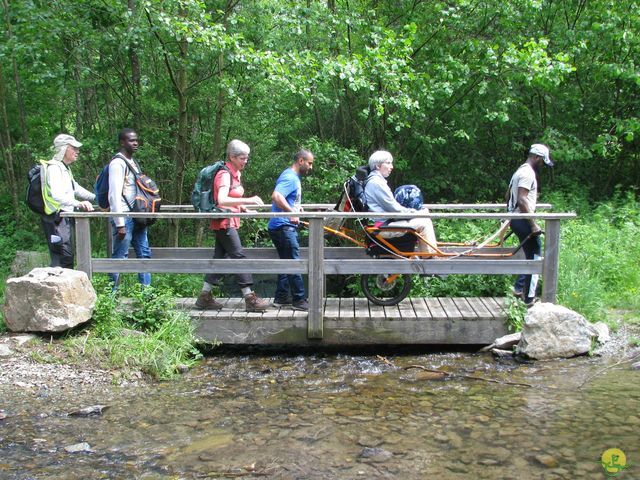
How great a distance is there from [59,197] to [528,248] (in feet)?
17.5

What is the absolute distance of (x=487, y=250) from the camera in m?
8.01

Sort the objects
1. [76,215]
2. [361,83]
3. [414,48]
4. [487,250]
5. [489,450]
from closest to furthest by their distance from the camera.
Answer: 1. [489,450]
2. [76,215]
3. [487,250]
4. [361,83]
5. [414,48]

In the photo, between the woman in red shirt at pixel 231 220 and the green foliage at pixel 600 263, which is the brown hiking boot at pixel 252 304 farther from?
the green foliage at pixel 600 263

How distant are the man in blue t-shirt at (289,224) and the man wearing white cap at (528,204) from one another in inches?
95.8

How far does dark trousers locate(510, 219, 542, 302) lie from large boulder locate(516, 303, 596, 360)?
25.2 inches

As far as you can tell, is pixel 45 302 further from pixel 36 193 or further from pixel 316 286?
pixel 316 286

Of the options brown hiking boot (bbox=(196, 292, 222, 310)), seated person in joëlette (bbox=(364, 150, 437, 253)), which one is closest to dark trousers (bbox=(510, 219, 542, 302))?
seated person in joëlette (bbox=(364, 150, 437, 253))

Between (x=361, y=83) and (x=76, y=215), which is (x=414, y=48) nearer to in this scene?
(x=361, y=83)

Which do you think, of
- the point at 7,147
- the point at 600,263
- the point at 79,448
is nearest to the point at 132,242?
the point at 79,448

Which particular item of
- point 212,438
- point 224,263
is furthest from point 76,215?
point 212,438

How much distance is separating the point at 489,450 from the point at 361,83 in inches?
238

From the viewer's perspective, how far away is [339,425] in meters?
5.02

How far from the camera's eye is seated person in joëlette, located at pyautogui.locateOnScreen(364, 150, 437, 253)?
683 cm

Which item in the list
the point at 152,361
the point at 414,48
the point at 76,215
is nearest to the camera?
the point at 152,361
